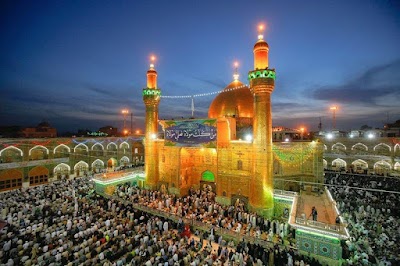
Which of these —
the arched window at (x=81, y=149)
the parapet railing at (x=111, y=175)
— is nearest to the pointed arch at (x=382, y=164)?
the parapet railing at (x=111, y=175)

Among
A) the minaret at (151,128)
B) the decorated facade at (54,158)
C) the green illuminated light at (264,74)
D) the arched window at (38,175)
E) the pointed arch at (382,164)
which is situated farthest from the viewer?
the pointed arch at (382,164)

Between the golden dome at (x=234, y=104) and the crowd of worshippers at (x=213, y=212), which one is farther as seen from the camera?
the golden dome at (x=234, y=104)

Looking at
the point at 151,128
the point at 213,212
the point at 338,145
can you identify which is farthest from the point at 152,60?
the point at 338,145

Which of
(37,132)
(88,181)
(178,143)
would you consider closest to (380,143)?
(178,143)

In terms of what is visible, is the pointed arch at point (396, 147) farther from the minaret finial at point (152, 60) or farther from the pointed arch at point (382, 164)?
the minaret finial at point (152, 60)

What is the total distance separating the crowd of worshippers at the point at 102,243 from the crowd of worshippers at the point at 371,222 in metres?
2.77

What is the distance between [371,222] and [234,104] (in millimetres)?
12929

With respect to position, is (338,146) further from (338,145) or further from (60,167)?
(60,167)

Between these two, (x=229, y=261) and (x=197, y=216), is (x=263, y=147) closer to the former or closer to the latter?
(x=197, y=216)

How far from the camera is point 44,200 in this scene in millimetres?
15695

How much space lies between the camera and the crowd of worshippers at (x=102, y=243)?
9727 mm

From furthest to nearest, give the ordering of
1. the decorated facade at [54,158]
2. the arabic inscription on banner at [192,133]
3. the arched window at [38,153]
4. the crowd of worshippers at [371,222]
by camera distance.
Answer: the arched window at [38,153], the decorated facade at [54,158], the arabic inscription on banner at [192,133], the crowd of worshippers at [371,222]

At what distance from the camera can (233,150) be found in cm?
1750

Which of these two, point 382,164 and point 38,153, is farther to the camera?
point 382,164
